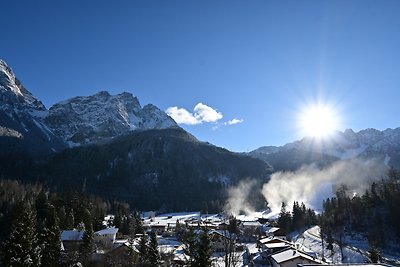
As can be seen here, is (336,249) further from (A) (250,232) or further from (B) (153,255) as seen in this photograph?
(B) (153,255)

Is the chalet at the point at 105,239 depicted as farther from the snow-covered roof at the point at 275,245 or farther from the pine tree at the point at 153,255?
the snow-covered roof at the point at 275,245

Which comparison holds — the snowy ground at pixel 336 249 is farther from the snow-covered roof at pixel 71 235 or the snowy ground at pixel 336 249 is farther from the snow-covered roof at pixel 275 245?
the snow-covered roof at pixel 71 235

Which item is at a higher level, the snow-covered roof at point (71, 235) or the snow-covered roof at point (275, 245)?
the snow-covered roof at point (71, 235)

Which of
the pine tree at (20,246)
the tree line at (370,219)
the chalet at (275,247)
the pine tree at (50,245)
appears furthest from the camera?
the tree line at (370,219)

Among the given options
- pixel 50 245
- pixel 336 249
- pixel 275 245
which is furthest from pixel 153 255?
pixel 336 249

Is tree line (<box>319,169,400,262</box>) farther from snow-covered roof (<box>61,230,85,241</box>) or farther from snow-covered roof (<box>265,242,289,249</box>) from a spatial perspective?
snow-covered roof (<box>61,230,85,241</box>)

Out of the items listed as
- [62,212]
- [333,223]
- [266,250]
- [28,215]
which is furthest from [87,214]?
[333,223]

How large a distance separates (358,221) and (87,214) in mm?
74605

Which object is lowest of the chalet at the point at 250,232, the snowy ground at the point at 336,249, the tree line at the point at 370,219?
the snowy ground at the point at 336,249

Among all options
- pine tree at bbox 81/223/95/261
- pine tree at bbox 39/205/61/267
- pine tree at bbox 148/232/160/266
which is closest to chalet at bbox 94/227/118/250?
pine tree at bbox 81/223/95/261

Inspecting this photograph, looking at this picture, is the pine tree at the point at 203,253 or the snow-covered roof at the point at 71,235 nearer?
the pine tree at the point at 203,253

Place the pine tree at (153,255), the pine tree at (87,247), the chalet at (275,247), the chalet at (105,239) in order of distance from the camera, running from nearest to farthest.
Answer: the pine tree at (153,255) < the pine tree at (87,247) < the chalet at (105,239) < the chalet at (275,247)

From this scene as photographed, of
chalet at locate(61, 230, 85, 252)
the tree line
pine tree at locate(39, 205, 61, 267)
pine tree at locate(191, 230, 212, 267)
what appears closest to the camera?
pine tree at locate(191, 230, 212, 267)

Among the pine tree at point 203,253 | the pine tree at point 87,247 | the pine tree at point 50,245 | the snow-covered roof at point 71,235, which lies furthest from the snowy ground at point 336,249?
the pine tree at point 50,245
